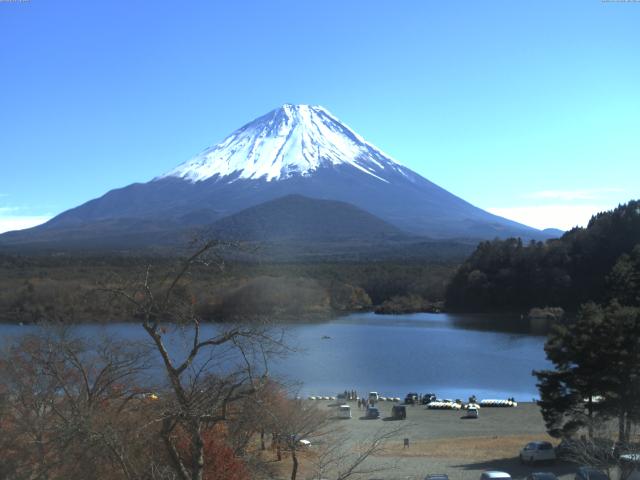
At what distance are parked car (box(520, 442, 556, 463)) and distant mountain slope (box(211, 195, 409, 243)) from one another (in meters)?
83.5

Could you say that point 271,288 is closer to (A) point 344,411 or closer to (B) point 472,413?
(A) point 344,411

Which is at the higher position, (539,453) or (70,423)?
(70,423)

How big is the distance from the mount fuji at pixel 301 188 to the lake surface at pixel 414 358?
2719 inches

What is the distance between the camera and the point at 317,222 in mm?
107000

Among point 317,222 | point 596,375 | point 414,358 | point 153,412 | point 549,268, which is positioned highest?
point 317,222

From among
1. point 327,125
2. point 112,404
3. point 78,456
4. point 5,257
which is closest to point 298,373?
point 112,404

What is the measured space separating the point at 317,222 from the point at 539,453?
95.8 metres

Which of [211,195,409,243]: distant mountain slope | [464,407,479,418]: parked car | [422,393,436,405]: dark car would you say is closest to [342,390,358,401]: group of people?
[422,393,436,405]: dark car

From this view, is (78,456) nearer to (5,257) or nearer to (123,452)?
(123,452)

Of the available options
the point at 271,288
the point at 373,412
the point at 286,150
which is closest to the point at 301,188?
the point at 286,150

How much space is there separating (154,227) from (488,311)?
53471mm

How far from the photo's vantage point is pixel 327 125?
458ft

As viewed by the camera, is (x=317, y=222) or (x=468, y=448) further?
(x=317, y=222)

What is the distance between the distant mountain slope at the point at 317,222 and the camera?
327 feet
